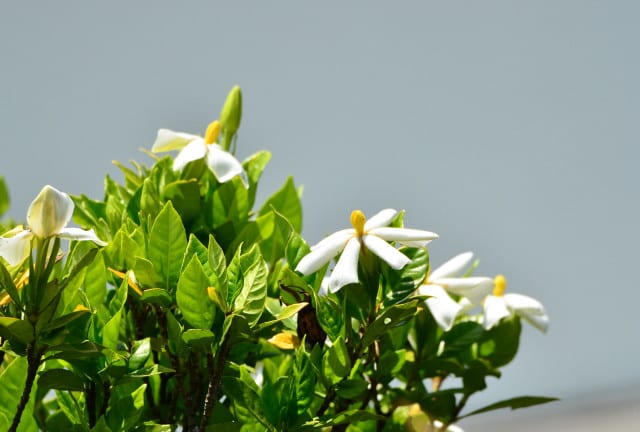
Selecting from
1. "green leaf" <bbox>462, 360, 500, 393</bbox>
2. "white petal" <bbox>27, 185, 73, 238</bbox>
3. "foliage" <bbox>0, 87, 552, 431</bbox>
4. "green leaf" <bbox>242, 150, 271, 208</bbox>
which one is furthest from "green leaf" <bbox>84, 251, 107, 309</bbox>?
"green leaf" <bbox>462, 360, 500, 393</bbox>

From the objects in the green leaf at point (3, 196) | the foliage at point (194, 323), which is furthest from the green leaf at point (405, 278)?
the green leaf at point (3, 196)

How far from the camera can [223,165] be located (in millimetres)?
1063

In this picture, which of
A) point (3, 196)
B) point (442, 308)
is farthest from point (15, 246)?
point (3, 196)

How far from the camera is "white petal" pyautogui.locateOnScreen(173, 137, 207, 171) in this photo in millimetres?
1073

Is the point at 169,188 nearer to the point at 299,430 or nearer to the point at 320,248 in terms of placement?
the point at 320,248

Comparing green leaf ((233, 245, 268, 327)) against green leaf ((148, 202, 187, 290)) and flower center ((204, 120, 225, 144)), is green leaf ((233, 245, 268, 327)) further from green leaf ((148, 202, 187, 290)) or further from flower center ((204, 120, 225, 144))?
flower center ((204, 120, 225, 144))

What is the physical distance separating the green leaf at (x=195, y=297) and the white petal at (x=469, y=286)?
14.0 inches

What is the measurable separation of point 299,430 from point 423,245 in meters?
0.24

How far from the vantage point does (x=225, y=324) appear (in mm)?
826

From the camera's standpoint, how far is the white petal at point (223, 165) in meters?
1.05

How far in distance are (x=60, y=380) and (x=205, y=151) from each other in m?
0.36

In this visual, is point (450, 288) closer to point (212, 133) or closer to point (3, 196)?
point (212, 133)

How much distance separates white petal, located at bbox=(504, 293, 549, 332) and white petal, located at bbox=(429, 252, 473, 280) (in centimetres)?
10

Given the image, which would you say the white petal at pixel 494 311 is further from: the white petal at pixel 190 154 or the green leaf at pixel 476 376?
the white petal at pixel 190 154
